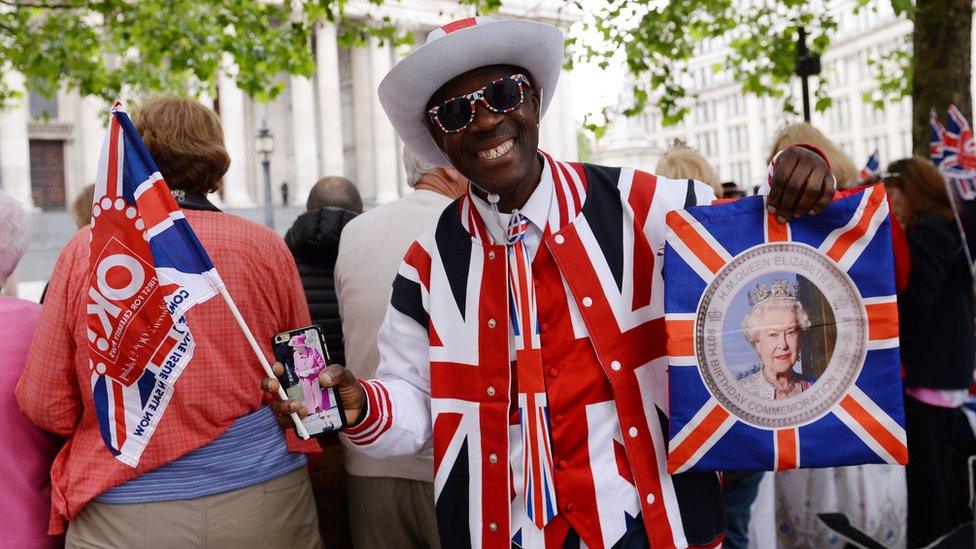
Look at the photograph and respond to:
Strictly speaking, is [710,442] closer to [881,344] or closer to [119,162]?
[881,344]

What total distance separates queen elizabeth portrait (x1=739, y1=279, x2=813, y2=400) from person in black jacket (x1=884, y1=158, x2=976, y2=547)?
2.93 m

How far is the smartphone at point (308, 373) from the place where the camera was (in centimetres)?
223

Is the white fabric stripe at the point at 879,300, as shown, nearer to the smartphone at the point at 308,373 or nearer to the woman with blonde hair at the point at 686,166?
the smartphone at the point at 308,373

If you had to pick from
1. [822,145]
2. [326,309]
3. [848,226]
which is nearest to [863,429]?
[848,226]

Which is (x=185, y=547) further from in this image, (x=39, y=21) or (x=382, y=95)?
(x=39, y=21)

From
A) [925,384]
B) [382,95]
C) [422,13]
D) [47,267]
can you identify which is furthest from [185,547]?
[422,13]

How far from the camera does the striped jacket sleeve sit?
2.49 m

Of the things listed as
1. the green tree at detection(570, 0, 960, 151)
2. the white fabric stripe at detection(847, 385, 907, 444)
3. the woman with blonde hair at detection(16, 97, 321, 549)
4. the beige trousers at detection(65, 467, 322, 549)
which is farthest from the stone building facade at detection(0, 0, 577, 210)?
the white fabric stripe at detection(847, 385, 907, 444)

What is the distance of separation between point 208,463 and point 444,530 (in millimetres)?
981

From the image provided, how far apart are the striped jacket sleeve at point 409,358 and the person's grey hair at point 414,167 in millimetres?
1453

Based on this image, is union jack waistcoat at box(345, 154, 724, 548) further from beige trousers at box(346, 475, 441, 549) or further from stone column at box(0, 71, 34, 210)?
stone column at box(0, 71, 34, 210)

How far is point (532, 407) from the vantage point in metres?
2.34

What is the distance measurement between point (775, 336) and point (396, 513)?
6.76 ft

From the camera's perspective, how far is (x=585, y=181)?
8.22ft
